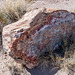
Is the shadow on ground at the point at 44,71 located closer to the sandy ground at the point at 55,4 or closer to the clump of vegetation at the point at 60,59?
the clump of vegetation at the point at 60,59

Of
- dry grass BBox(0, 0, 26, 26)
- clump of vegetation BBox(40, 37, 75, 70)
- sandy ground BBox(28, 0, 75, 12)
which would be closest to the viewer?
clump of vegetation BBox(40, 37, 75, 70)

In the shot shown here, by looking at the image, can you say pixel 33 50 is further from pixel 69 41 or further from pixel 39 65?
pixel 69 41

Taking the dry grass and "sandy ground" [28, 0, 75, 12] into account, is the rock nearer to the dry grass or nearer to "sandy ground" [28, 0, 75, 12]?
the dry grass

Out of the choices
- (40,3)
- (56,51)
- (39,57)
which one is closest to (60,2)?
(40,3)

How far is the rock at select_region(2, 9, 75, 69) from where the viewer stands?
7.27 feet

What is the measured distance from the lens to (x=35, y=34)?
7.60 feet

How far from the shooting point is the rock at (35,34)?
2.21 metres

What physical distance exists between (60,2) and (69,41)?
3560mm

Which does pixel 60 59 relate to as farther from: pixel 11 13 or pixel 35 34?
pixel 11 13

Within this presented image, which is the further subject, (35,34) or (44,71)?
(44,71)

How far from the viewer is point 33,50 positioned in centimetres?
236

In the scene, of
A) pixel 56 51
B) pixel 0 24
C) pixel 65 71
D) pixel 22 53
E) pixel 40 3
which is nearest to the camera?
pixel 22 53

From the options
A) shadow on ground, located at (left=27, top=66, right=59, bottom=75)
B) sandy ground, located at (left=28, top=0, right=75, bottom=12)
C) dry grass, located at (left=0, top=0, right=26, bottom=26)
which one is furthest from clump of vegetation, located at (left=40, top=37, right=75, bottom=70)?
sandy ground, located at (left=28, top=0, right=75, bottom=12)

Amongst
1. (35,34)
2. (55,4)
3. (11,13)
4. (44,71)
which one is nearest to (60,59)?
(44,71)
